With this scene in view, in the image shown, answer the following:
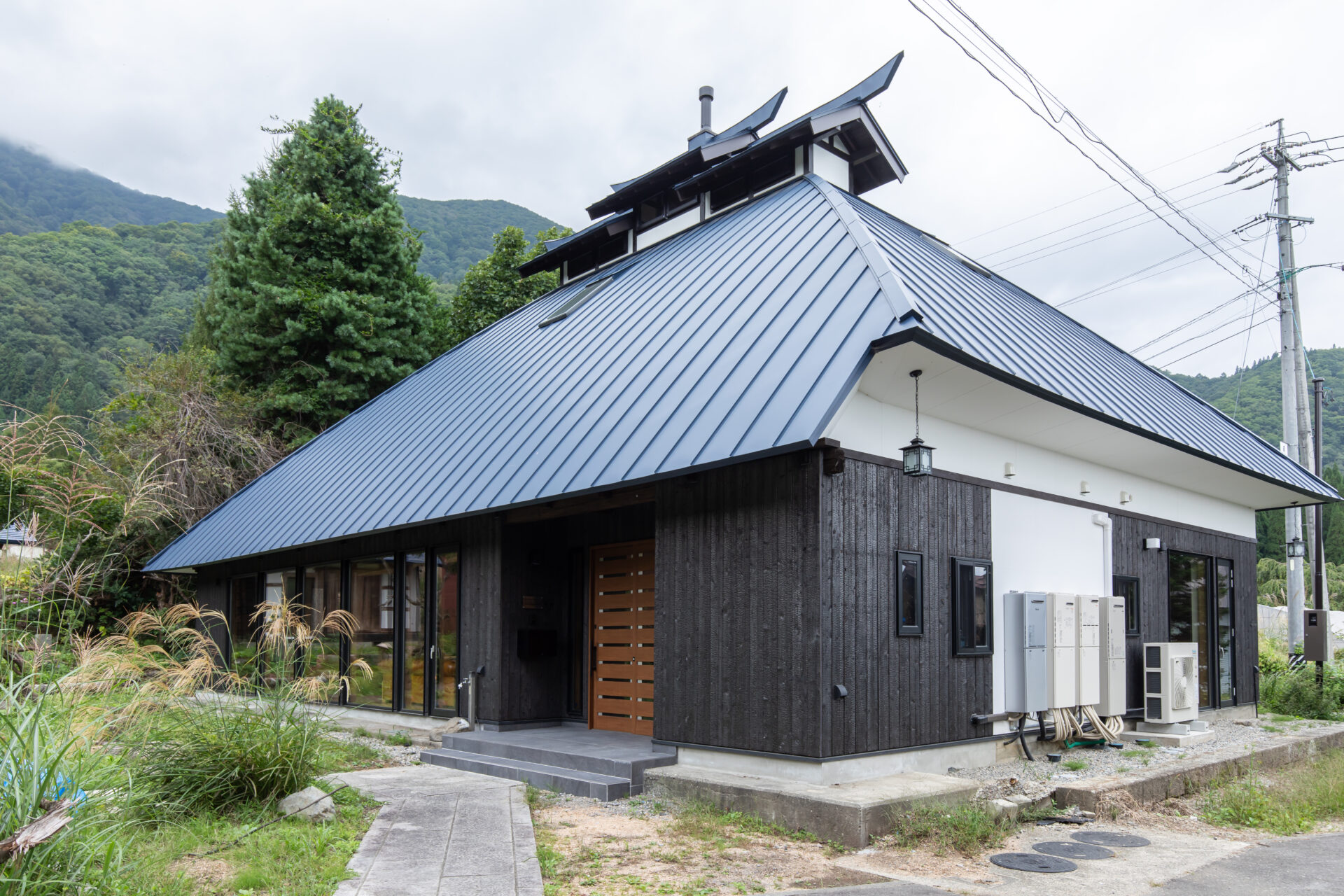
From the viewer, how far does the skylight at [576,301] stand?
14695 mm

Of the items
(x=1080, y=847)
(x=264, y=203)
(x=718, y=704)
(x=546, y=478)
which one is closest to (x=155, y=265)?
(x=264, y=203)

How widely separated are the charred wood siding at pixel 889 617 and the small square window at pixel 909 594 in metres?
0.06

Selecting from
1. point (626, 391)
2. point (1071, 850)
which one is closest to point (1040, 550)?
point (1071, 850)

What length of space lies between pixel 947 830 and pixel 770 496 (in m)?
2.91

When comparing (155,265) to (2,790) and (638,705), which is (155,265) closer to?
(638,705)

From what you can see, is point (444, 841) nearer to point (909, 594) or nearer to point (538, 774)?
point (538, 774)

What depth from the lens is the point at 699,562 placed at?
8.52m

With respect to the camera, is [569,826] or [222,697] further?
[569,826]

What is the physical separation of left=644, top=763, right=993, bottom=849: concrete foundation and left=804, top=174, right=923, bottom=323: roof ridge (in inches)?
144

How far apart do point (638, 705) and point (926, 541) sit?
12.7 ft

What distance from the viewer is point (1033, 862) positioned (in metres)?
6.16

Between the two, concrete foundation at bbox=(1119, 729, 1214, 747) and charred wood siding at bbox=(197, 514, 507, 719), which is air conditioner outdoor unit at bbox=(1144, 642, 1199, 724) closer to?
concrete foundation at bbox=(1119, 729, 1214, 747)

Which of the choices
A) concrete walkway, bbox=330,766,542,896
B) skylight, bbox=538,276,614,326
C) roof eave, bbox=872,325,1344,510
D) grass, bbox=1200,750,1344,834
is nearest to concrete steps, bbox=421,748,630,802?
concrete walkway, bbox=330,766,542,896

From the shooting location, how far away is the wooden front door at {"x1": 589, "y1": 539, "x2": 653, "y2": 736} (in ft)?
34.4
